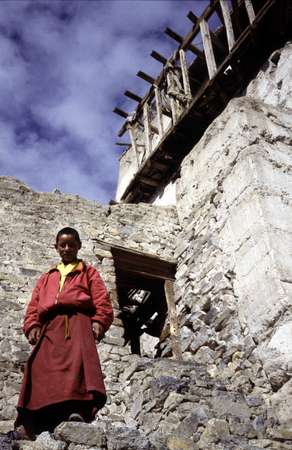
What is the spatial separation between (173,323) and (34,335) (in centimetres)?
357

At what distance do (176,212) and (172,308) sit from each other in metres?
1.78

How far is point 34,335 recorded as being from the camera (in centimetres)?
296

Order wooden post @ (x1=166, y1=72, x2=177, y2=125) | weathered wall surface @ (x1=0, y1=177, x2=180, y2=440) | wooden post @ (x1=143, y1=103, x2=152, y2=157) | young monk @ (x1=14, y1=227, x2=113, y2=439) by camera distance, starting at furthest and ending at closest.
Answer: wooden post @ (x1=143, y1=103, x2=152, y2=157)
wooden post @ (x1=166, y1=72, x2=177, y2=125)
weathered wall surface @ (x1=0, y1=177, x2=180, y2=440)
young monk @ (x1=14, y1=227, x2=113, y2=439)

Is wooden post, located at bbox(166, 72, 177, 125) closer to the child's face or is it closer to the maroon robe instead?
the child's face

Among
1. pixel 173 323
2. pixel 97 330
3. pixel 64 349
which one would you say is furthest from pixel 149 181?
pixel 64 349

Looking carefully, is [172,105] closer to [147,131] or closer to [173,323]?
[147,131]

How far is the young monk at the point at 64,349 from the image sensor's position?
2648mm

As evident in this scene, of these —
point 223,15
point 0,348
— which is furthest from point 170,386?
point 223,15

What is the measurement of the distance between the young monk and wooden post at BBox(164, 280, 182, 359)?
3053 millimetres

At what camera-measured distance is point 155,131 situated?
12227mm

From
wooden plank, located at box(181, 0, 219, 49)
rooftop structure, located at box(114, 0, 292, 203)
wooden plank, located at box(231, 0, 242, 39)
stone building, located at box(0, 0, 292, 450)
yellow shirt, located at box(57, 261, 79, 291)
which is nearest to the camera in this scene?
yellow shirt, located at box(57, 261, 79, 291)

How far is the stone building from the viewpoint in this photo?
3752 millimetres

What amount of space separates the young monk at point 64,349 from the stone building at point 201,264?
189 millimetres

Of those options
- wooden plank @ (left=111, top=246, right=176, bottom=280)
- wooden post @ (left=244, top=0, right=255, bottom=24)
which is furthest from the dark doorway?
wooden post @ (left=244, top=0, right=255, bottom=24)
